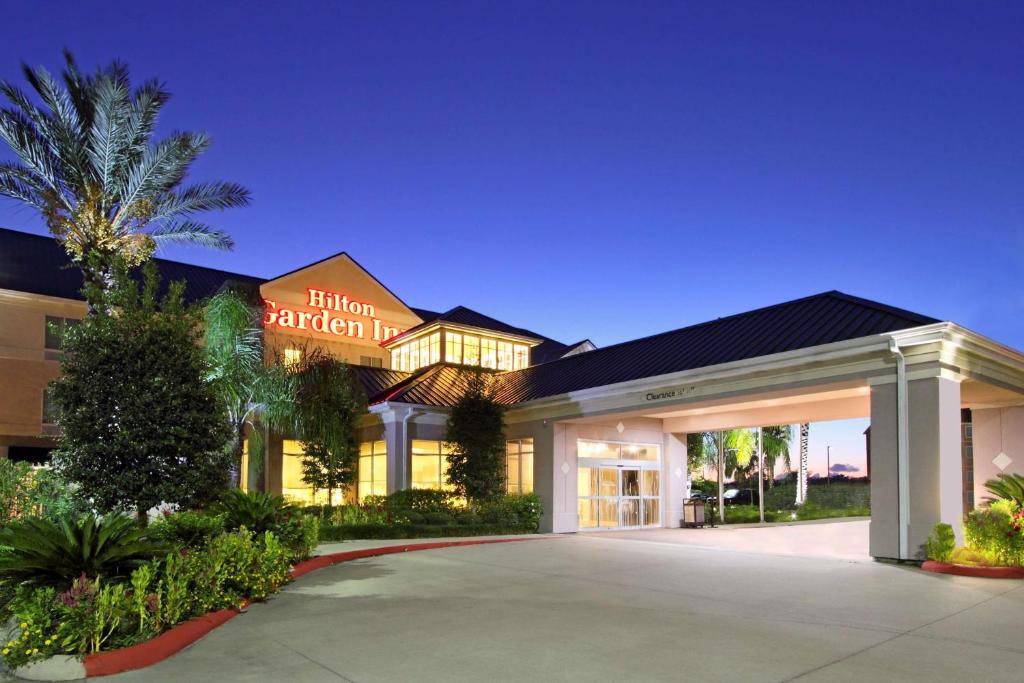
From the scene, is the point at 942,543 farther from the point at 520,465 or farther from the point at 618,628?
the point at 520,465

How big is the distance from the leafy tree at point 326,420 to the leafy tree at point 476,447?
3.56 m

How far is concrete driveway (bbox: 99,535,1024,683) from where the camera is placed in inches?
298

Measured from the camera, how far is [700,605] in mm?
11141

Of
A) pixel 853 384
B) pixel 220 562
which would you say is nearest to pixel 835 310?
pixel 853 384

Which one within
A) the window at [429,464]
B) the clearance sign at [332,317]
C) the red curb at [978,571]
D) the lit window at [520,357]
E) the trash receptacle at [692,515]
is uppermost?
the clearance sign at [332,317]

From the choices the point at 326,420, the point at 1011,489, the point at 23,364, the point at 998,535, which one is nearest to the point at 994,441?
the point at 1011,489

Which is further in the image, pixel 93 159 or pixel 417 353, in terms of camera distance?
pixel 417 353

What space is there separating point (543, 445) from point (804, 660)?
17590mm

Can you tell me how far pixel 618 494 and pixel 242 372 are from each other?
13.0m

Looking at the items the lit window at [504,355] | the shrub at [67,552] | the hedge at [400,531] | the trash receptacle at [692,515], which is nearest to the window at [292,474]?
the lit window at [504,355]

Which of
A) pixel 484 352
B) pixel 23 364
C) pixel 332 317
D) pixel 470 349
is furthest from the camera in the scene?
pixel 332 317

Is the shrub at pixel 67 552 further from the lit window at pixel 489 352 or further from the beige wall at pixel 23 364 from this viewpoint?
the beige wall at pixel 23 364

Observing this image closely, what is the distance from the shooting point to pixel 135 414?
11.6 metres

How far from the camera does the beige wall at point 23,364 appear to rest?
31531 mm
